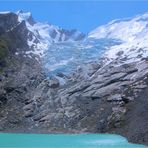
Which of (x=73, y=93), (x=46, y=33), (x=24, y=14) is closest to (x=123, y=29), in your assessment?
(x=46, y=33)

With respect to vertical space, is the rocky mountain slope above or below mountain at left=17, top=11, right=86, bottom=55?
below

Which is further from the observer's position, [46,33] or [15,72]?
[46,33]

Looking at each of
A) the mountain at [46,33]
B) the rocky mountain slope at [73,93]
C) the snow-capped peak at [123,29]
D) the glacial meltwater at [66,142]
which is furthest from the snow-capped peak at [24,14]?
the glacial meltwater at [66,142]

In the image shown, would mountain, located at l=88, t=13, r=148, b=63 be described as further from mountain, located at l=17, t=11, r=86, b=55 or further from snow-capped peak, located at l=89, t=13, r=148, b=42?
mountain, located at l=17, t=11, r=86, b=55

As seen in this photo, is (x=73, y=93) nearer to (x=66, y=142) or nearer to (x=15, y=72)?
(x=15, y=72)

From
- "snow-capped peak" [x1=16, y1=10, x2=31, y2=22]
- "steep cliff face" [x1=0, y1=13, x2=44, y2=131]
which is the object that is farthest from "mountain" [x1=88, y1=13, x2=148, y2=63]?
"snow-capped peak" [x1=16, y1=10, x2=31, y2=22]

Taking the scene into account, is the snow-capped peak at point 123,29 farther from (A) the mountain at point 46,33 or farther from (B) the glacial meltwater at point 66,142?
(B) the glacial meltwater at point 66,142

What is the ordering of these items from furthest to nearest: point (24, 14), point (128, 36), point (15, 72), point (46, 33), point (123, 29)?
point (123, 29), point (24, 14), point (46, 33), point (128, 36), point (15, 72)

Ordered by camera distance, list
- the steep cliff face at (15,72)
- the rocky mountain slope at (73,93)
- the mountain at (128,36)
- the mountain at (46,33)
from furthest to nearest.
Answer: the mountain at (46,33)
the mountain at (128,36)
the steep cliff face at (15,72)
the rocky mountain slope at (73,93)

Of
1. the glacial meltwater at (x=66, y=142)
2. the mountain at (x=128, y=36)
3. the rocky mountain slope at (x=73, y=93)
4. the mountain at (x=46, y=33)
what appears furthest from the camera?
the mountain at (x=46, y=33)
